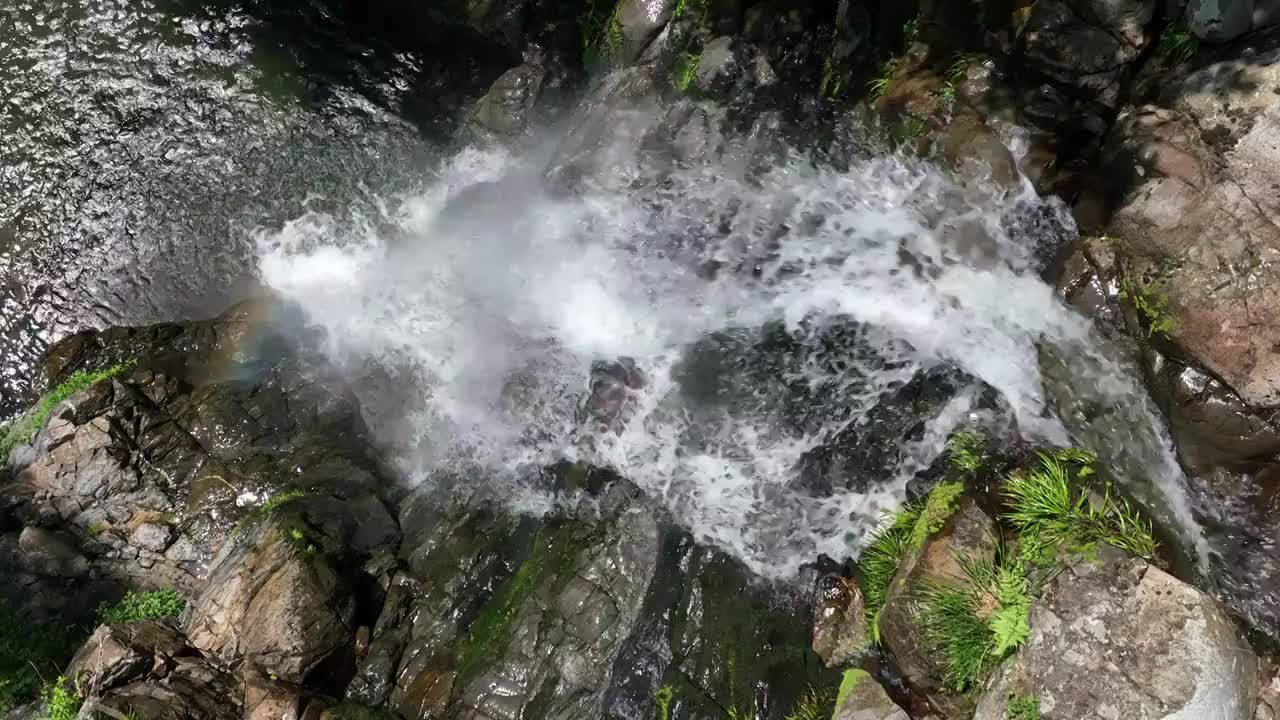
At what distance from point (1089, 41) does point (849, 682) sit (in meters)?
6.42

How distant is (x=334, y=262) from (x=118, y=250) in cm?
313

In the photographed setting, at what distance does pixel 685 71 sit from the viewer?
31.9 feet

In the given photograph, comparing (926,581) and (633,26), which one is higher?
(633,26)

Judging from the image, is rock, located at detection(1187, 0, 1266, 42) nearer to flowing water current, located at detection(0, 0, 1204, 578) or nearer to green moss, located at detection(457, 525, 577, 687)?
flowing water current, located at detection(0, 0, 1204, 578)

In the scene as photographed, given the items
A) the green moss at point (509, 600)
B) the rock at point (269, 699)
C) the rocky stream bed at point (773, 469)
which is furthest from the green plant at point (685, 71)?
the rock at point (269, 699)

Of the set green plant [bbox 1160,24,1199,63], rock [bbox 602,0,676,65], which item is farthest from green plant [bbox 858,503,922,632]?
rock [bbox 602,0,676,65]

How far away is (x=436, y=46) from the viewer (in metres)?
12.0

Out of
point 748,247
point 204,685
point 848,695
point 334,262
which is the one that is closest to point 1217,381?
point 848,695

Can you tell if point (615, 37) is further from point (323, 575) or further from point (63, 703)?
point (63, 703)

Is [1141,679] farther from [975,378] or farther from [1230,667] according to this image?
[975,378]

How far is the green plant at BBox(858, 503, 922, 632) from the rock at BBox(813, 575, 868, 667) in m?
0.10

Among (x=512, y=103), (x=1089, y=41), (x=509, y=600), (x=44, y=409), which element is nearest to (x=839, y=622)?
(x=509, y=600)

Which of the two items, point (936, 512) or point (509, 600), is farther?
point (509, 600)

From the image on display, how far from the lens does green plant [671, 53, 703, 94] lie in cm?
963
